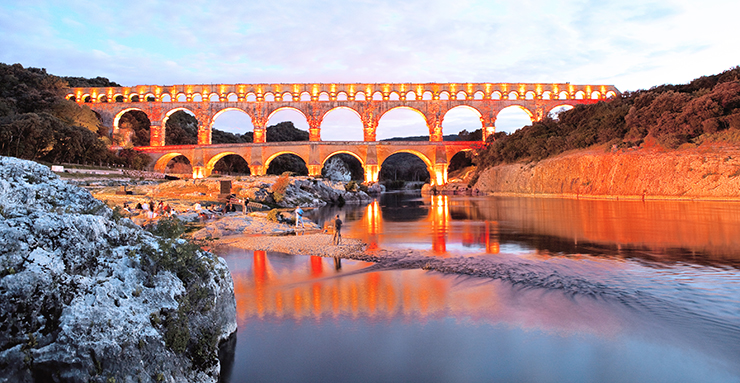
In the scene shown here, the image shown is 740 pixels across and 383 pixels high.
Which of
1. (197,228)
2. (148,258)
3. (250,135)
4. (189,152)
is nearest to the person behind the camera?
(148,258)

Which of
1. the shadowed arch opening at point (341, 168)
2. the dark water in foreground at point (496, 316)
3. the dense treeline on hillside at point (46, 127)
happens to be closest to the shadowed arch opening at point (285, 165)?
the shadowed arch opening at point (341, 168)

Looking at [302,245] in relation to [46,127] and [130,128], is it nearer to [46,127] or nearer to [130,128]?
[46,127]

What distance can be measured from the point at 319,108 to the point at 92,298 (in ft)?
198

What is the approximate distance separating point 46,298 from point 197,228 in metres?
12.6

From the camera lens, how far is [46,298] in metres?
2.70

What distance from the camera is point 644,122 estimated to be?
30297 mm

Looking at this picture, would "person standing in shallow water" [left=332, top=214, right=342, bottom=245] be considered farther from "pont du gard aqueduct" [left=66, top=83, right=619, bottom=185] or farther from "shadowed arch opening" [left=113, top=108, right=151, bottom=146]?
"shadowed arch opening" [left=113, top=108, right=151, bottom=146]

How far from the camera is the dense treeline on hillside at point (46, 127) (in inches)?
1204

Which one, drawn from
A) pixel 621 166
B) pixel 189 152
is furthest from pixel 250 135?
pixel 621 166

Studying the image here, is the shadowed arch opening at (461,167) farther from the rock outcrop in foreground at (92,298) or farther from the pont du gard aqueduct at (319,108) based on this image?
the rock outcrop in foreground at (92,298)

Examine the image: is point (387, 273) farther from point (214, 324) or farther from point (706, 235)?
point (706, 235)

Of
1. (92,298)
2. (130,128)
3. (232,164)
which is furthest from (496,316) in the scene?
(130,128)

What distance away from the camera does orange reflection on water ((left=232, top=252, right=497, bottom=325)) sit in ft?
18.8

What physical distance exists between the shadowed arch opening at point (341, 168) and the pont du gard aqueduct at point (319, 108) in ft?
48.6
